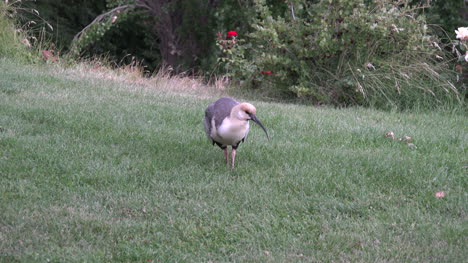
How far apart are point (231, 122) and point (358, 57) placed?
5078mm

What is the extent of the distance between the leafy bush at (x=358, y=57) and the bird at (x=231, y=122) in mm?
4106

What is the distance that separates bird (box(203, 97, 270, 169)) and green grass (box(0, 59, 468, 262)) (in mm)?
368

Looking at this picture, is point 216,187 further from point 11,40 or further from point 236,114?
point 11,40

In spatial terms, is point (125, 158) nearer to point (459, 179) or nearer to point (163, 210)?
point (163, 210)

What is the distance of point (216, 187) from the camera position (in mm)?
5781

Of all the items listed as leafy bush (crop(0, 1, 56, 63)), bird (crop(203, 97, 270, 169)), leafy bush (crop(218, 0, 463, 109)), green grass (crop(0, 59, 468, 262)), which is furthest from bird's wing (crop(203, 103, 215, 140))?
leafy bush (crop(0, 1, 56, 63))

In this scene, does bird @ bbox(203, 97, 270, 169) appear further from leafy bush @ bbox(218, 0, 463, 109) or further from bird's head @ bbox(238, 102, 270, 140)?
leafy bush @ bbox(218, 0, 463, 109)

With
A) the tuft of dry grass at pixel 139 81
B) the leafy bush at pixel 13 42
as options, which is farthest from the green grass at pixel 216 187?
the leafy bush at pixel 13 42

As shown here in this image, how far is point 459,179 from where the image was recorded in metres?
6.07

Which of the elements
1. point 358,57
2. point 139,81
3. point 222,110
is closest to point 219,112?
point 222,110

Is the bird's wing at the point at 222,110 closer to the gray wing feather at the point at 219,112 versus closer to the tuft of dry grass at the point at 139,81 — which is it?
the gray wing feather at the point at 219,112

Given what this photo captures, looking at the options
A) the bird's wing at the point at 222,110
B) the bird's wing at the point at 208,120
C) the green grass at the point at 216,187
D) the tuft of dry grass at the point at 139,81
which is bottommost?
the tuft of dry grass at the point at 139,81

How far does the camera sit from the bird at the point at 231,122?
6.02m

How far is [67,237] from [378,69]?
23.4ft
